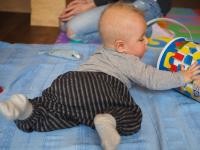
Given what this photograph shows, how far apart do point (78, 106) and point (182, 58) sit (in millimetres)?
446

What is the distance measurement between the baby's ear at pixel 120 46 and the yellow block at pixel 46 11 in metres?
1.38

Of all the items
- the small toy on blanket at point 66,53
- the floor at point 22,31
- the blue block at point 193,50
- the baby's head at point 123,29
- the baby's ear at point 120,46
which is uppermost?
the baby's head at point 123,29

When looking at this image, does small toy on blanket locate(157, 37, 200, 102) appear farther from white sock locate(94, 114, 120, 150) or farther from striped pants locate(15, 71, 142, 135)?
white sock locate(94, 114, 120, 150)

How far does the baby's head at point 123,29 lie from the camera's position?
0.94m

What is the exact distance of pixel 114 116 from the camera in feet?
2.66

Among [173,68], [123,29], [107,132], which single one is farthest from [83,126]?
[173,68]

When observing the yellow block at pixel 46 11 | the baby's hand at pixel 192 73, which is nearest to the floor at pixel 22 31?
the yellow block at pixel 46 11

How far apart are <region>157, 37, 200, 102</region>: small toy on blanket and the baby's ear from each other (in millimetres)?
225

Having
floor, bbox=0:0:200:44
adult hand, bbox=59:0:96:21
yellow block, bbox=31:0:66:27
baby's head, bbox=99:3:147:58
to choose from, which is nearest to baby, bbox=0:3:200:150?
baby's head, bbox=99:3:147:58

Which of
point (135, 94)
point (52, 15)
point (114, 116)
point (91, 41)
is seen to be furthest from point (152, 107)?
point (52, 15)

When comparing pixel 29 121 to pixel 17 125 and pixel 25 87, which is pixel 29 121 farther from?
pixel 25 87

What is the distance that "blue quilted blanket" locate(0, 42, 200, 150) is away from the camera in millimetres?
835

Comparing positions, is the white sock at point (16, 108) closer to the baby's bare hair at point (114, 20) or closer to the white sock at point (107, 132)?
the white sock at point (107, 132)

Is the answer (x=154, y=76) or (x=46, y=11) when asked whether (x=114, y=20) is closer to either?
(x=154, y=76)
